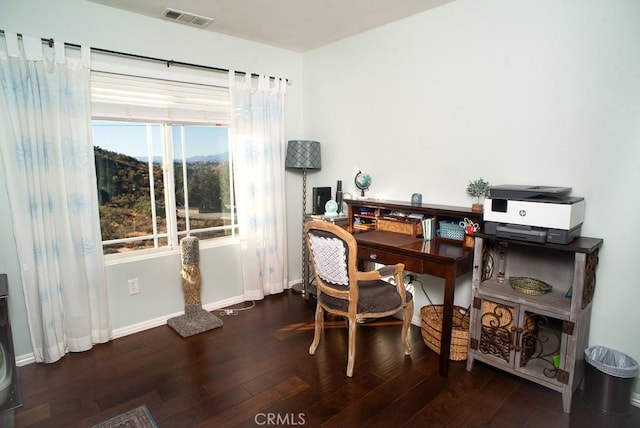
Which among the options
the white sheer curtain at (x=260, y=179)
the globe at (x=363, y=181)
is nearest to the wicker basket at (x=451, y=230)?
the globe at (x=363, y=181)

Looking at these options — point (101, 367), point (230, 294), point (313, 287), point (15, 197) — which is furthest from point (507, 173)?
point (15, 197)

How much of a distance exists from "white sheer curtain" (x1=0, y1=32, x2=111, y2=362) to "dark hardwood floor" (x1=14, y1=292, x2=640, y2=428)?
291 mm

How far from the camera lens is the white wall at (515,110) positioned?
6.52ft

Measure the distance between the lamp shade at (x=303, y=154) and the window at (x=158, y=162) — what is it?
59cm

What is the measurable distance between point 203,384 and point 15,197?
1.69m

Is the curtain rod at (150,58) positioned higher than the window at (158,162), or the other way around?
the curtain rod at (150,58)

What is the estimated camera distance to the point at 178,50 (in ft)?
9.66

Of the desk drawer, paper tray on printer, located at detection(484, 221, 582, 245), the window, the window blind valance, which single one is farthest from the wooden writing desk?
the window blind valance

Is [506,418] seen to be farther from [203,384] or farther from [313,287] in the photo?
[313,287]

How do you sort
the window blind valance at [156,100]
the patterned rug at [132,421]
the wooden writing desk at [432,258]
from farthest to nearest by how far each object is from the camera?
the window blind valance at [156,100] < the wooden writing desk at [432,258] < the patterned rug at [132,421]

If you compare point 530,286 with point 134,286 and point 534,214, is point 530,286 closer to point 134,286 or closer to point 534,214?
point 534,214

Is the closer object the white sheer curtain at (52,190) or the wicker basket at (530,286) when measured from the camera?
the wicker basket at (530,286)

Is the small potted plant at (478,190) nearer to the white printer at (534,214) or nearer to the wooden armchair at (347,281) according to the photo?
the white printer at (534,214)

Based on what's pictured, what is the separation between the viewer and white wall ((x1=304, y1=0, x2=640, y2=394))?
78.3 inches
